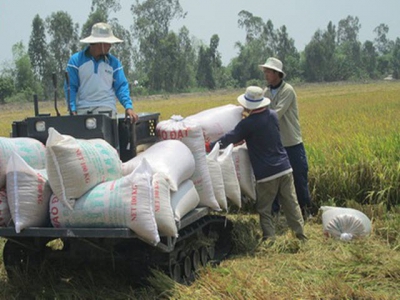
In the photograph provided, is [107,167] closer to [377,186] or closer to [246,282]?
[246,282]

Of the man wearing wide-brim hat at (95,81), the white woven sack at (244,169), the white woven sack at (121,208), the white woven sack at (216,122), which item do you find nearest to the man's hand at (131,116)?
the man wearing wide-brim hat at (95,81)

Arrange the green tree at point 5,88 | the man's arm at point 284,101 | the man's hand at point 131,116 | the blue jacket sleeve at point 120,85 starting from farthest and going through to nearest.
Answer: the green tree at point 5,88, the man's arm at point 284,101, the blue jacket sleeve at point 120,85, the man's hand at point 131,116

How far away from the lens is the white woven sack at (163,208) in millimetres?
4719

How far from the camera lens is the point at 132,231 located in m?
4.57

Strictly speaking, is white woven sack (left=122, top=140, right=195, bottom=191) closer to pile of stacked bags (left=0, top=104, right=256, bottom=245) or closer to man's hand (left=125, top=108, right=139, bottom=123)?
pile of stacked bags (left=0, top=104, right=256, bottom=245)

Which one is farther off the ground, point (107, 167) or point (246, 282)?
point (107, 167)

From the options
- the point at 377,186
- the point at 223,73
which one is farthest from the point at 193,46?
the point at 377,186

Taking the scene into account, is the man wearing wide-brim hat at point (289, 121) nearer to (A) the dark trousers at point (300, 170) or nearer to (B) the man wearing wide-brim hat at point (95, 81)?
(A) the dark trousers at point (300, 170)

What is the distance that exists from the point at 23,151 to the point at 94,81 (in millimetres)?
1589

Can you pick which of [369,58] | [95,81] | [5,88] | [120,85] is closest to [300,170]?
[120,85]

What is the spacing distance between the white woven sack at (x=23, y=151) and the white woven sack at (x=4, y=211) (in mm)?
68

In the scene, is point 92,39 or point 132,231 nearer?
point 132,231

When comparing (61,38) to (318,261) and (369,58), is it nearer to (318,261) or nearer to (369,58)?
(369,58)

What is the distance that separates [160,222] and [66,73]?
2040 mm
